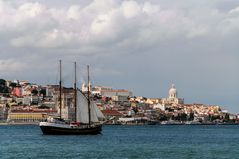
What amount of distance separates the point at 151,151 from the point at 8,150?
968cm

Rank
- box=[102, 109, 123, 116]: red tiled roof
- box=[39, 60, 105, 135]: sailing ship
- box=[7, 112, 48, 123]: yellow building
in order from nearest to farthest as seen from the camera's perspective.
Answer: box=[39, 60, 105, 135]: sailing ship < box=[7, 112, 48, 123]: yellow building < box=[102, 109, 123, 116]: red tiled roof

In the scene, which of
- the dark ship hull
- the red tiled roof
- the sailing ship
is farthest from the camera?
the red tiled roof

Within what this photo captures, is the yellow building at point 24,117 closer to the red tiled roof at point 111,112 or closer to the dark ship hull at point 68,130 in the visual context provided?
the red tiled roof at point 111,112

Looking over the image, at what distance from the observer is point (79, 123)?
235 feet

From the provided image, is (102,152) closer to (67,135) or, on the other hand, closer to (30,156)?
(30,156)

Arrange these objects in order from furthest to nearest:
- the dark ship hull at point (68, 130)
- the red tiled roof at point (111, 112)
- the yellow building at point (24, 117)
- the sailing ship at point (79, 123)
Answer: the red tiled roof at point (111, 112) → the yellow building at point (24, 117) → the sailing ship at point (79, 123) → the dark ship hull at point (68, 130)

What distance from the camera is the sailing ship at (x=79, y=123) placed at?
6869 cm

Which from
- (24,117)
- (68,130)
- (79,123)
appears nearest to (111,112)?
(24,117)

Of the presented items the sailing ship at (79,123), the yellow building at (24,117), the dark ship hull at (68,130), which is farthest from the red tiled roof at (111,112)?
the dark ship hull at (68,130)

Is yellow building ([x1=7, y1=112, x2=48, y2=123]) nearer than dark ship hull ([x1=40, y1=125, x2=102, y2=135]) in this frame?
No

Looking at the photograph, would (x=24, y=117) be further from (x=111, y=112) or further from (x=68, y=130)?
(x=68, y=130)

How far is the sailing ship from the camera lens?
68688mm

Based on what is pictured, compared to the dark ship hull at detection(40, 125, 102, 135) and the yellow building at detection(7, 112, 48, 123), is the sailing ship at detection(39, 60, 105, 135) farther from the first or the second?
the yellow building at detection(7, 112, 48, 123)

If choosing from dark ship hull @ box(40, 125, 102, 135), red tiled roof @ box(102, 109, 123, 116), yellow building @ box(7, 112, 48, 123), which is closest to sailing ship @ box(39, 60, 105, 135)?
dark ship hull @ box(40, 125, 102, 135)
